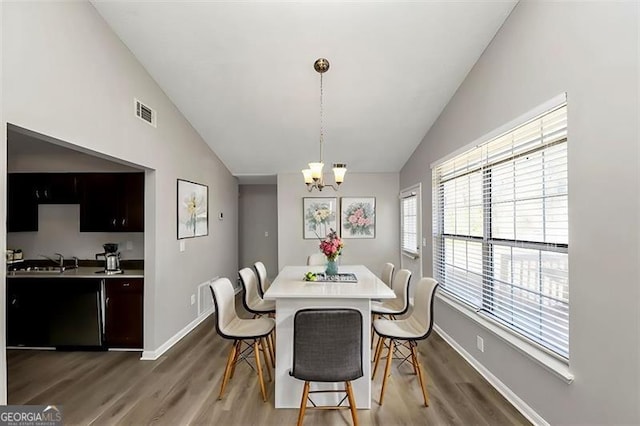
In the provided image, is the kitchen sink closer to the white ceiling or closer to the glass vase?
the white ceiling

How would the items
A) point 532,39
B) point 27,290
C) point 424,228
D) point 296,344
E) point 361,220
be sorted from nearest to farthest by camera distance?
point 296,344 → point 532,39 → point 27,290 → point 424,228 → point 361,220

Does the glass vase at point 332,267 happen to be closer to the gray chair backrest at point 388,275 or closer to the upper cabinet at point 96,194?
the gray chair backrest at point 388,275

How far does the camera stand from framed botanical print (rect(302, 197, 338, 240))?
19.6 ft

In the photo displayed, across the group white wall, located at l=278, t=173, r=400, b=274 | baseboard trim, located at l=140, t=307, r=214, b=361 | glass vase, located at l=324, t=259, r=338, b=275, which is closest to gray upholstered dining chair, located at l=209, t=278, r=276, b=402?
glass vase, located at l=324, t=259, r=338, b=275

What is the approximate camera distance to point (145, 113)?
11.1 feet

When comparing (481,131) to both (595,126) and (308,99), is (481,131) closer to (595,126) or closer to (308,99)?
(595,126)

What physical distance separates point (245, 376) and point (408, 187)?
3733 millimetres

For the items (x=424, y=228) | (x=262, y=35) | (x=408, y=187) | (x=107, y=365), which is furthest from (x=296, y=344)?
(x=408, y=187)

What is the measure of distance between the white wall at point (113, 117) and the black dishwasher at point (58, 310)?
2.02 feet

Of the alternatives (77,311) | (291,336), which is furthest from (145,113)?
(291,336)

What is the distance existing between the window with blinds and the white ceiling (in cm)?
96

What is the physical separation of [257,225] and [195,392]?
4472 millimetres

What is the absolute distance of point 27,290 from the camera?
3.54m

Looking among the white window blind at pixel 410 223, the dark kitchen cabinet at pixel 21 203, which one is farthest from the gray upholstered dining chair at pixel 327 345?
the dark kitchen cabinet at pixel 21 203
